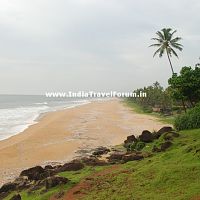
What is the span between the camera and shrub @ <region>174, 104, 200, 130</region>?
3117 cm

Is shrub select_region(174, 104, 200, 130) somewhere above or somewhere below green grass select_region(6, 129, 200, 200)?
above

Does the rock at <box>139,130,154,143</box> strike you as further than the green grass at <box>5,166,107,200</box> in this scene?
Yes

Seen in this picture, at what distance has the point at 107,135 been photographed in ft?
142

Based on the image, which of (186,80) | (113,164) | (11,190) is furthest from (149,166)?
(186,80)

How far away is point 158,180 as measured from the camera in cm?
1561

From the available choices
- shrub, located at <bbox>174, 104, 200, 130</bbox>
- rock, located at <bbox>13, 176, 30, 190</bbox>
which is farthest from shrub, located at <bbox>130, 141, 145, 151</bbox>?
rock, located at <bbox>13, 176, 30, 190</bbox>

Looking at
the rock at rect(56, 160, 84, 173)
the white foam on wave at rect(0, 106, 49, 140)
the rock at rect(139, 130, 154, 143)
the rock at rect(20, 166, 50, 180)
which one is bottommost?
the white foam on wave at rect(0, 106, 49, 140)

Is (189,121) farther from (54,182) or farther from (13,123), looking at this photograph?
(13,123)

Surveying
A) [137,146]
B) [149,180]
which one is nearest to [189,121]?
[137,146]

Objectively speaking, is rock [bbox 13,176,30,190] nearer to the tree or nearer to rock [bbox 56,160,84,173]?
rock [bbox 56,160,84,173]

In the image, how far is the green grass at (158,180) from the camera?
46.3 ft

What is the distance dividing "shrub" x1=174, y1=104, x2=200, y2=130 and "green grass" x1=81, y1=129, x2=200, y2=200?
38.3ft

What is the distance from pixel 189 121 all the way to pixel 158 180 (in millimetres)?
17114

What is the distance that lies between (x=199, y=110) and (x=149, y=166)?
47.9 feet
